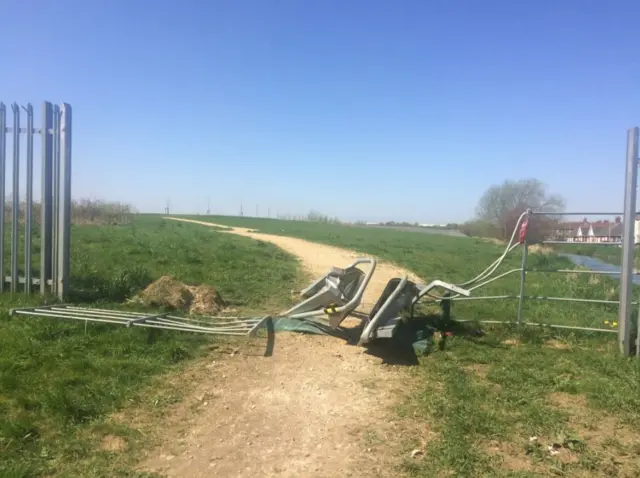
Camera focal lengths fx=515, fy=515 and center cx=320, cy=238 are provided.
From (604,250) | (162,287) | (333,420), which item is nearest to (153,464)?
(333,420)

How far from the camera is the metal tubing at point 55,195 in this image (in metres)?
8.09

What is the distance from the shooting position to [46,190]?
8.12 meters

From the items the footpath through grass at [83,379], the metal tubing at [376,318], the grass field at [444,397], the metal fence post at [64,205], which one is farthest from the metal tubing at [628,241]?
the metal fence post at [64,205]

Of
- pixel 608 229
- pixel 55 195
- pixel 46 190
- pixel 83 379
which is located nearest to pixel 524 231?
pixel 608 229

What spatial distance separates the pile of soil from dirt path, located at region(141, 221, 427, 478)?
Answer: 189 centimetres

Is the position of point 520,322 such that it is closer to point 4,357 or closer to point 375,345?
point 375,345

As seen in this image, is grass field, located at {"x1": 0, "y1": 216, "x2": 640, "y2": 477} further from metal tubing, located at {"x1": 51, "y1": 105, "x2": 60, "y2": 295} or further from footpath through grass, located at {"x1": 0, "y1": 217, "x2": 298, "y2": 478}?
metal tubing, located at {"x1": 51, "y1": 105, "x2": 60, "y2": 295}

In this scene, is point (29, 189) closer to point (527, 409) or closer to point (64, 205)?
point (64, 205)

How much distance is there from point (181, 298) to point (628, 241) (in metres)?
6.40

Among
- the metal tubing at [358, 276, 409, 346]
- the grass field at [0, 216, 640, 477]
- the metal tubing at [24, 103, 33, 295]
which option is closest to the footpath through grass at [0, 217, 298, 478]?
the grass field at [0, 216, 640, 477]

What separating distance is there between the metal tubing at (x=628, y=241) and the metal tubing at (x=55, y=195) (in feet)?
26.5

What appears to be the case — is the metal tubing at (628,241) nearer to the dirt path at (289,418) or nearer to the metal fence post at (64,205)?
the dirt path at (289,418)

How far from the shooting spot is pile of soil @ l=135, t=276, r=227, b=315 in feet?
26.7

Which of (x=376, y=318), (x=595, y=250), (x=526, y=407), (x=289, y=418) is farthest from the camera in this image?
(x=595, y=250)
